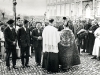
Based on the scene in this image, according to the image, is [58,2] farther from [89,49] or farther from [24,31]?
[24,31]

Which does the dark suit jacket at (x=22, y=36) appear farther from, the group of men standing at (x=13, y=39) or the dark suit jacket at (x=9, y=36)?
the dark suit jacket at (x=9, y=36)

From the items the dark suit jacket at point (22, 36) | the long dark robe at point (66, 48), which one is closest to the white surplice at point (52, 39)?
the long dark robe at point (66, 48)

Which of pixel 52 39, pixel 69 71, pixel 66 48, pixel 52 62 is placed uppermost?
pixel 52 39

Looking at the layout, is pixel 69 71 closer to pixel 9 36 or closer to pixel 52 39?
pixel 52 39

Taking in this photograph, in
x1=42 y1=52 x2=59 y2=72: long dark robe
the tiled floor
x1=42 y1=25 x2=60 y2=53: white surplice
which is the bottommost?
the tiled floor

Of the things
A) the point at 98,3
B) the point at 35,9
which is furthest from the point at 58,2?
the point at 98,3

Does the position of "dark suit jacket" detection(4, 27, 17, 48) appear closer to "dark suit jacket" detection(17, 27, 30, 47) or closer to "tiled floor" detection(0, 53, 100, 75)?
"dark suit jacket" detection(17, 27, 30, 47)

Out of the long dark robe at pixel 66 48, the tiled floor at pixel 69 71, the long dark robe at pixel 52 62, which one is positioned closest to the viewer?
the tiled floor at pixel 69 71

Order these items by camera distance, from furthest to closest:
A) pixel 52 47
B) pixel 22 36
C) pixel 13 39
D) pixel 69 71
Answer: pixel 22 36 → pixel 69 71 → pixel 13 39 → pixel 52 47

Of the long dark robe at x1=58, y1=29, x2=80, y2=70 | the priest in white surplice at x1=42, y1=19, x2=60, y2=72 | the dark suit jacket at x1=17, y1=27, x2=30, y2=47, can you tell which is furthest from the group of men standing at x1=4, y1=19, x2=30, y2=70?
the long dark robe at x1=58, y1=29, x2=80, y2=70

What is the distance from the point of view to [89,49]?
1178cm

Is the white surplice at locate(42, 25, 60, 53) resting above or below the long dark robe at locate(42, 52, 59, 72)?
above

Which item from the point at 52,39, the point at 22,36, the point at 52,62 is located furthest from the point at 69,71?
the point at 22,36

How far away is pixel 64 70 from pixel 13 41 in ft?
8.03
